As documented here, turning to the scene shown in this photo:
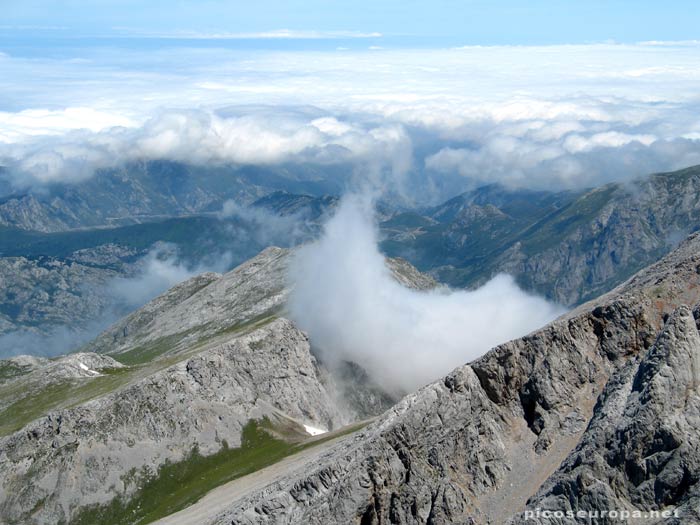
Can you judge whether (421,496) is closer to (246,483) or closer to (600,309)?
(600,309)

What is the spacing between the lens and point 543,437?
107188 mm

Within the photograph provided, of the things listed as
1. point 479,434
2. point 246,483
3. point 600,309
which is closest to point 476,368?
point 479,434

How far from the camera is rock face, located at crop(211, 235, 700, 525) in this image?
258ft

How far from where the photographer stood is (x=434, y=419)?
110 metres

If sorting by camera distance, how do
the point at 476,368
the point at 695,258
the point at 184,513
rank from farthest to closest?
the point at 184,513 < the point at 695,258 < the point at 476,368

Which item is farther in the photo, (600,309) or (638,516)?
(600,309)

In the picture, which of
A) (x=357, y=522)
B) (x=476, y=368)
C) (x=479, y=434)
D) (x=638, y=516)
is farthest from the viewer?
(x=476, y=368)

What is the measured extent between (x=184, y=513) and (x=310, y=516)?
→ 83.6 meters

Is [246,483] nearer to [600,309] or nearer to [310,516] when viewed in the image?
[310,516]

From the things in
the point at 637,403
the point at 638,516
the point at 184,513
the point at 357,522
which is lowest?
the point at 184,513

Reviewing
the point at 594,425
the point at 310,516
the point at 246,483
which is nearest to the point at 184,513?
the point at 246,483

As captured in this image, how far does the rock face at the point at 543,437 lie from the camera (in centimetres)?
7869

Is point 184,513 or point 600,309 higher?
point 600,309

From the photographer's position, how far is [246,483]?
7234 inches
